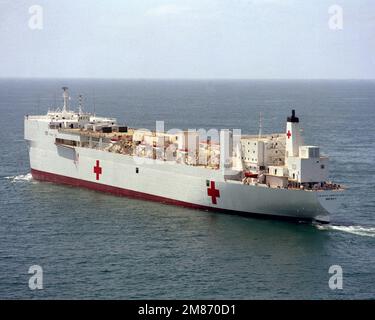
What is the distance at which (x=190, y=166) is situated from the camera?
32.2 meters

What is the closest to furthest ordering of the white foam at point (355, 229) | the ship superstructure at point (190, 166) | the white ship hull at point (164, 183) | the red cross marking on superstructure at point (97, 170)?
the white foam at point (355, 229) < the white ship hull at point (164, 183) < the ship superstructure at point (190, 166) < the red cross marking on superstructure at point (97, 170)

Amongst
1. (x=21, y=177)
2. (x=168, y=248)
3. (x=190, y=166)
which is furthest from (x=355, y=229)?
(x=21, y=177)

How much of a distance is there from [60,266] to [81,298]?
10.3 feet

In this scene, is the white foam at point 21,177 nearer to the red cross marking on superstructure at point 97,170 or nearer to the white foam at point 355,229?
the red cross marking on superstructure at point 97,170

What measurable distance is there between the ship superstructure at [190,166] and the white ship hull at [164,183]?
0.04m

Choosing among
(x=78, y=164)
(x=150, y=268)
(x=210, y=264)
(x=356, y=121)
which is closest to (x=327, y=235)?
(x=210, y=264)

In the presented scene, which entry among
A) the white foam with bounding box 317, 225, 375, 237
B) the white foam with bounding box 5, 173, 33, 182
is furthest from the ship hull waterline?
the white foam with bounding box 317, 225, 375, 237

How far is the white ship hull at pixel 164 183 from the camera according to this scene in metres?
29.3

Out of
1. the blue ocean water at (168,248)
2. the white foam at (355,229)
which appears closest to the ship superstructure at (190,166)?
the white foam at (355,229)

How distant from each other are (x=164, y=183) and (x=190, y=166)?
6.95 ft

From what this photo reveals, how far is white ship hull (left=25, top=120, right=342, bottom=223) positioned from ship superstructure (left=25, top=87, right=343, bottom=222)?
0.13 ft

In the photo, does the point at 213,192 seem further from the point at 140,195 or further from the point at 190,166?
the point at 140,195

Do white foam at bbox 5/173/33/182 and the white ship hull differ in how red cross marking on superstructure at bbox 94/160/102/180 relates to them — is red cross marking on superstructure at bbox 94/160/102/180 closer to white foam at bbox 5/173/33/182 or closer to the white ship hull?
the white ship hull

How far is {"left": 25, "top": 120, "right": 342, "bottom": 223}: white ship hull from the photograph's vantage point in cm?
2930
